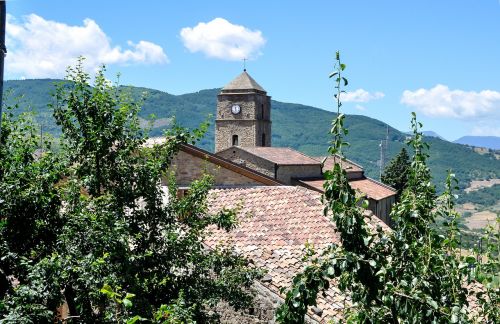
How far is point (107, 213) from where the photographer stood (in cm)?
830

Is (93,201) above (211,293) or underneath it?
above

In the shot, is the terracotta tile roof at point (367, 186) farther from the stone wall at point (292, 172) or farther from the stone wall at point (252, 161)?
the stone wall at point (252, 161)

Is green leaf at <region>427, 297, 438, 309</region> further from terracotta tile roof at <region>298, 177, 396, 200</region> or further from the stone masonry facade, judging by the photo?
the stone masonry facade

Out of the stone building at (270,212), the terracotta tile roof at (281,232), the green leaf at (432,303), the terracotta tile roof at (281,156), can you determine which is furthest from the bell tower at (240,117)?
the green leaf at (432,303)

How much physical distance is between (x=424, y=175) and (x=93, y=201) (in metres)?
5.33

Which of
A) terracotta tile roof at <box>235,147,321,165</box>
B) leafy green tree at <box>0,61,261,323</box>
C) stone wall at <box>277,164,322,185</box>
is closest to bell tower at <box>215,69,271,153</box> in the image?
terracotta tile roof at <box>235,147,321,165</box>

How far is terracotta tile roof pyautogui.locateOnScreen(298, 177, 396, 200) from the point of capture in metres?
33.7

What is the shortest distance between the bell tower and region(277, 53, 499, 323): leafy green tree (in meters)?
45.8

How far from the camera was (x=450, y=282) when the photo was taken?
4.71 meters

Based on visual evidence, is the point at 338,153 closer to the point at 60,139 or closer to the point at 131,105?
the point at 131,105

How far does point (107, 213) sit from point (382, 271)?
503cm

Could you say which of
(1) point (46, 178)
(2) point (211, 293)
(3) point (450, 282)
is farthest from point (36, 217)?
(3) point (450, 282)

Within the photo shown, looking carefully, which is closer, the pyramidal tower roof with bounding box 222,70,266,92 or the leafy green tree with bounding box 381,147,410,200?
the leafy green tree with bounding box 381,147,410,200

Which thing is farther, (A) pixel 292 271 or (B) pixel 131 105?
(A) pixel 292 271
